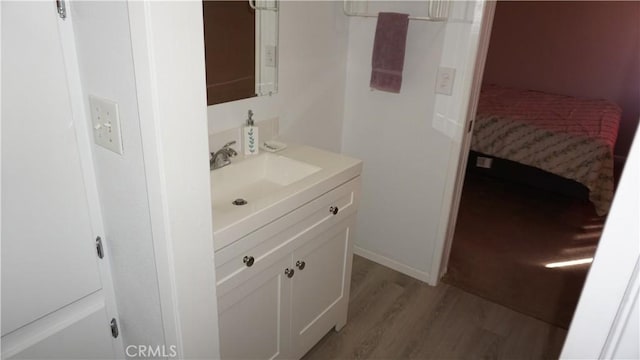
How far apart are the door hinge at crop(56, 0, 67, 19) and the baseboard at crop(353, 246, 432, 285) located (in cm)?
215

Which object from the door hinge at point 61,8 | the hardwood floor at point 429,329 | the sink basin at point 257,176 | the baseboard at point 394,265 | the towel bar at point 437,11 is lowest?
the hardwood floor at point 429,329

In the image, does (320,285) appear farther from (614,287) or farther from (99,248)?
(614,287)

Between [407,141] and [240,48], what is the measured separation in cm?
103

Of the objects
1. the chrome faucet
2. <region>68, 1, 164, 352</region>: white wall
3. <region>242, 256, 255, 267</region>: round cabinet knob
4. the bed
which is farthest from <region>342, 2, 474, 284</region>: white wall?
<region>68, 1, 164, 352</region>: white wall

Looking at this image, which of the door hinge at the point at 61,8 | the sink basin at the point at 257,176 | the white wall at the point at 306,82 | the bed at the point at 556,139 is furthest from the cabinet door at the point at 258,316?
the bed at the point at 556,139

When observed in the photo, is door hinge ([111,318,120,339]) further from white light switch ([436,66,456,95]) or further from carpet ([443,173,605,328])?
carpet ([443,173,605,328])

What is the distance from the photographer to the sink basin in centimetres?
163

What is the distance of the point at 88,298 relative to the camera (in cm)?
109

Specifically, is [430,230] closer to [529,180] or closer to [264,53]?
[264,53]

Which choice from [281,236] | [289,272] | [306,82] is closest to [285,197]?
[281,236]

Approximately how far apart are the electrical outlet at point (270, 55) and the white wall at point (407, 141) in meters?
0.61

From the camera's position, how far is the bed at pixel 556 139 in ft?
10.5

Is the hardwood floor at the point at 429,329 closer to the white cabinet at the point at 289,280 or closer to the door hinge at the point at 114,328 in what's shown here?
the white cabinet at the point at 289,280

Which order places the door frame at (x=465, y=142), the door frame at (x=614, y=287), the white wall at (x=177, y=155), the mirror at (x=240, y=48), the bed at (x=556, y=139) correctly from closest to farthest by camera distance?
1. the door frame at (x=614, y=287)
2. the white wall at (x=177, y=155)
3. the mirror at (x=240, y=48)
4. the door frame at (x=465, y=142)
5. the bed at (x=556, y=139)
